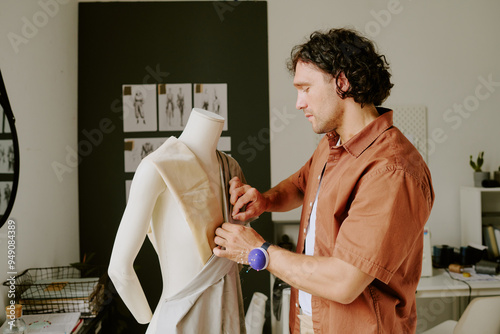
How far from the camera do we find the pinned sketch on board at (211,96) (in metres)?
3.30

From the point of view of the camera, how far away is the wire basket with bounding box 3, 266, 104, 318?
7.11 ft

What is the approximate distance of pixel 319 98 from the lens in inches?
53.9

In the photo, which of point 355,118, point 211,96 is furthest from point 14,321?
point 211,96

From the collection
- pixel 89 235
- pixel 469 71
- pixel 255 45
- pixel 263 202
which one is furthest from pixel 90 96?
pixel 469 71

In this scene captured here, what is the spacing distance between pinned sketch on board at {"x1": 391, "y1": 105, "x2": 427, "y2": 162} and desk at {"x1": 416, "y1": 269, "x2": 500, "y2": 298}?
111 cm

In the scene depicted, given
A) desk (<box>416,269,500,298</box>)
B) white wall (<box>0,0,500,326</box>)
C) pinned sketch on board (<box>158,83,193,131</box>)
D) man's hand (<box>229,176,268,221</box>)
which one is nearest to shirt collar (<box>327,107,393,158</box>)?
man's hand (<box>229,176,268,221</box>)

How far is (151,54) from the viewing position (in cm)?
329

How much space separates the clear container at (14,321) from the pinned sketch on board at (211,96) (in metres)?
1.98

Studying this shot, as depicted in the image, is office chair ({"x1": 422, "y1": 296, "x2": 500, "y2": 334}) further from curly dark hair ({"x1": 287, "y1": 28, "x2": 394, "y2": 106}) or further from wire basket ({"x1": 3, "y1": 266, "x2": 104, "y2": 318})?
wire basket ({"x1": 3, "y1": 266, "x2": 104, "y2": 318})

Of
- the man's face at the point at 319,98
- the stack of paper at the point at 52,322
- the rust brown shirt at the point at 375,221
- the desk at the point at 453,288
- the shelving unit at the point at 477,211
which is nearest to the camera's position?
the rust brown shirt at the point at 375,221

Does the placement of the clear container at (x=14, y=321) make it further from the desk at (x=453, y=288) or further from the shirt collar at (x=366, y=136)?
the desk at (x=453, y=288)

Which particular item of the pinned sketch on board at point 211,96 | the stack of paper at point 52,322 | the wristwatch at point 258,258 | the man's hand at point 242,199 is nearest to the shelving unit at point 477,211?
the pinned sketch on board at point 211,96

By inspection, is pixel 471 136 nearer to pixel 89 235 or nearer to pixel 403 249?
pixel 403 249

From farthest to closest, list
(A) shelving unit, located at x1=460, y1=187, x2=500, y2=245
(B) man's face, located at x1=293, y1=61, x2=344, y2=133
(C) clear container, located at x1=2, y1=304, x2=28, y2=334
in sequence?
(A) shelving unit, located at x1=460, y1=187, x2=500, y2=245, (C) clear container, located at x1=2, y1=304, x2=28, y2=334, (B) man's face, located at x1=293, y1=61, x2=344, y2=133
